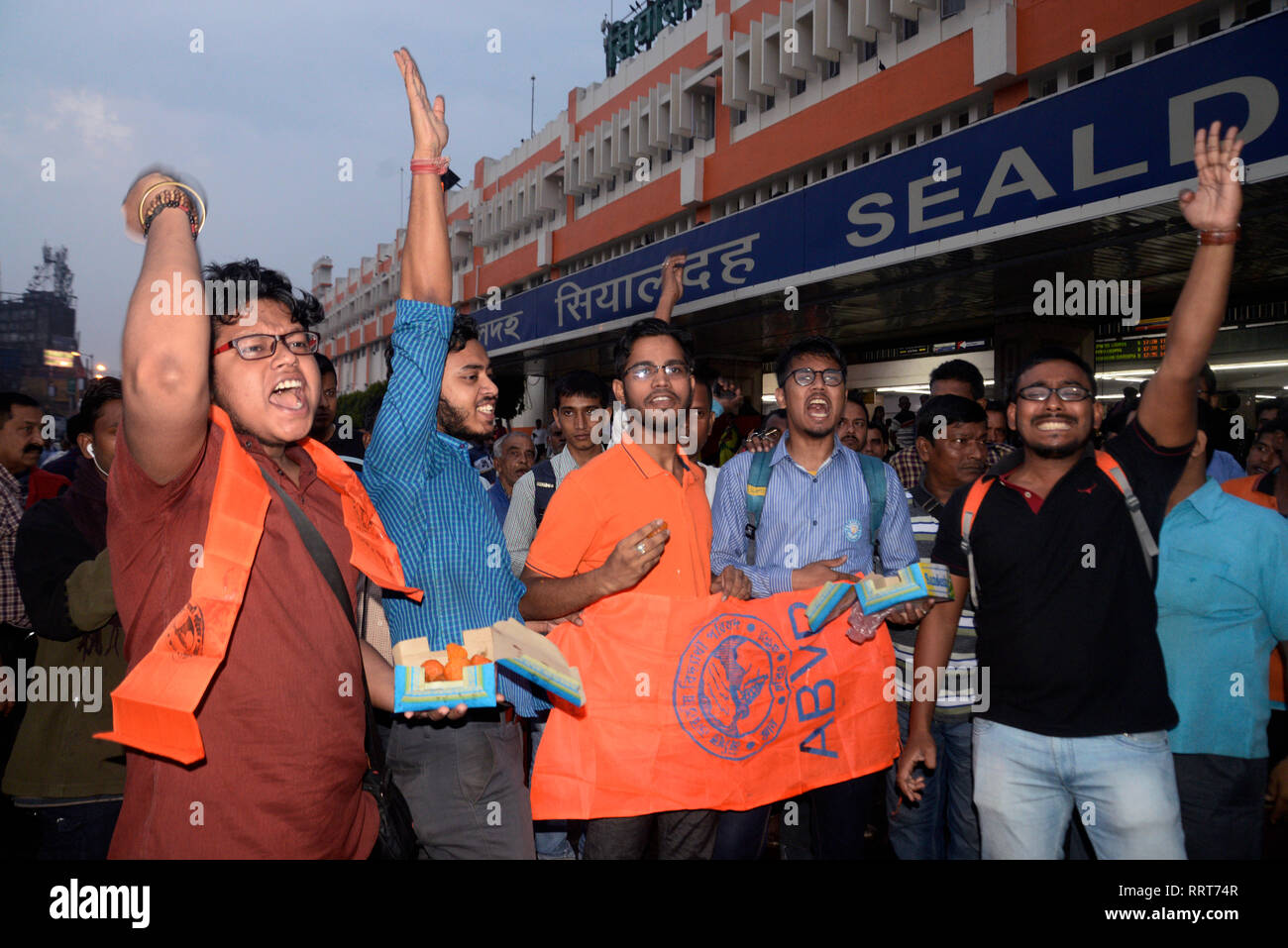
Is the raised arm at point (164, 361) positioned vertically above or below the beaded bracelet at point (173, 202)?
below

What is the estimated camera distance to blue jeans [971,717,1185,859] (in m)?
2.67

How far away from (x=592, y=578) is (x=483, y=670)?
0.73 meters

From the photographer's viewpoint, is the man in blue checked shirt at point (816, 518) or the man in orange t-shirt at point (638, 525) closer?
the man in orange t-shirt at point (638, 525)

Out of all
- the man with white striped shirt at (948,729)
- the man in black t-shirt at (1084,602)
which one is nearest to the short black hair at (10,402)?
the man with white striped shirt at (948,729)

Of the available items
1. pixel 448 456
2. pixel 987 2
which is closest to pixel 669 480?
pixel 448 456

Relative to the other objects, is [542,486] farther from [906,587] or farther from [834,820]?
[906,587]

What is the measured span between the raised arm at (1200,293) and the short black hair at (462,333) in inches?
91.9

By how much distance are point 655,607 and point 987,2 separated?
42.2ft

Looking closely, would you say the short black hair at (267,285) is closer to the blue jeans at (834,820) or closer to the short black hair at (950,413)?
the blue jeans at (834,820)

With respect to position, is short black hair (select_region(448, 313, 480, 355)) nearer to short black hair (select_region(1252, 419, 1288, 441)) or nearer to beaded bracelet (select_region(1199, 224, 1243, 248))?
beaded bracelet (select_region(1199, 224, 1243, 248))

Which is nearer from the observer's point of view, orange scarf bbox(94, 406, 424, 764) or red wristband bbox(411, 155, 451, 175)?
orange scarf bbox(94, 406, 424, 764)

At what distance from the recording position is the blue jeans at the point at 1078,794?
2668 mm

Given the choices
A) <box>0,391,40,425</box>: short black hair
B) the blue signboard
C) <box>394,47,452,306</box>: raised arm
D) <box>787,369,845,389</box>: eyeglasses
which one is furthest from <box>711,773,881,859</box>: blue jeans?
the blue signboard

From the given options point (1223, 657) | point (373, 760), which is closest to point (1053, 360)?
point (1223, 657)
